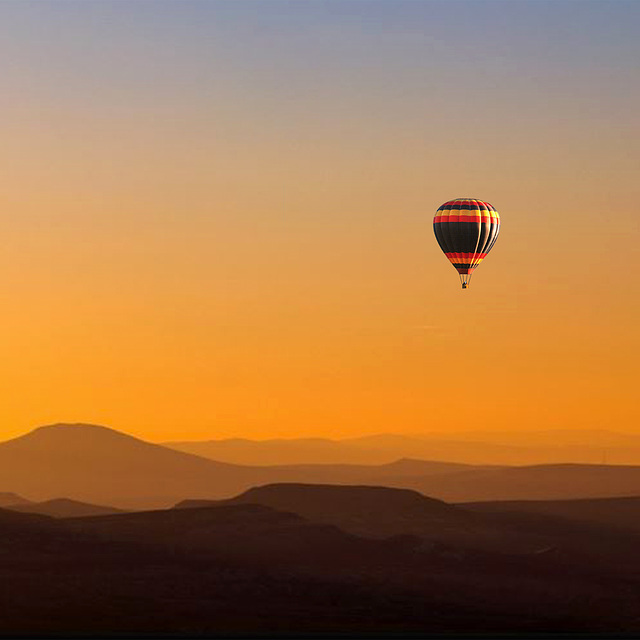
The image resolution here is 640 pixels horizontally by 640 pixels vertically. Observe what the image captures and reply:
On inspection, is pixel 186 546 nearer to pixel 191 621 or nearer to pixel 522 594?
pixel 522 594

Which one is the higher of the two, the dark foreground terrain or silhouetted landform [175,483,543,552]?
silhouetted landform [175,483,543,552]

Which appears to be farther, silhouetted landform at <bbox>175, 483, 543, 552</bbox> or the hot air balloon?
silhouetted landform at <bbox>175, 483, 543, 552</bbox>

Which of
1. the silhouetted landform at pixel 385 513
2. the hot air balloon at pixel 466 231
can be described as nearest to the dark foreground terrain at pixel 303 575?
the silhouetted landform at pixel 385 513

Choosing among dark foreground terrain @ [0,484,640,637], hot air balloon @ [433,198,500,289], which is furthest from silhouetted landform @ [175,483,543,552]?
hot air balloon @ [433,198,500,289]

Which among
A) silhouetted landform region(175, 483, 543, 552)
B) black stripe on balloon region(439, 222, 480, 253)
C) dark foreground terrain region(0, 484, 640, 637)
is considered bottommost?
dark foreground terrain region(0, 484, 640, 637)

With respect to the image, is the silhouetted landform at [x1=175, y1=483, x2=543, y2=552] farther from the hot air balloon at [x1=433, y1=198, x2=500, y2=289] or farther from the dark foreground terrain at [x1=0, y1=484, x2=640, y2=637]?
the hot air balloon at [x1=433, y1=198, x2=500, y2=289]

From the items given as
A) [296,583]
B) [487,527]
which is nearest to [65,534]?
[296,583]
